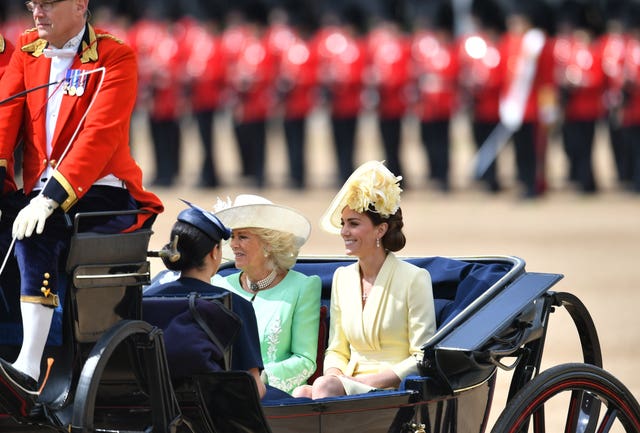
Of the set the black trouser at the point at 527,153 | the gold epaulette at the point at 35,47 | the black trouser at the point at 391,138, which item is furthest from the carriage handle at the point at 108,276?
the black trouser at the point at 391,138

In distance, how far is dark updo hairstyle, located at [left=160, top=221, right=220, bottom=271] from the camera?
3.86 meters

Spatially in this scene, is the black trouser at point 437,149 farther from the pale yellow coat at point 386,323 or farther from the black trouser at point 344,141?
the pale yellow coat at point 386,323

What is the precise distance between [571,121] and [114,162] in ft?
37.3

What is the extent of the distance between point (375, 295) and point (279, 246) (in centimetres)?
36

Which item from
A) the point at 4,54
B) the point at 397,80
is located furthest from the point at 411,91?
the point at 4,54

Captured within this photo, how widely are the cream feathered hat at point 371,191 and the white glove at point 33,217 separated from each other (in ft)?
3.42

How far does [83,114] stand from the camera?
3910 mm

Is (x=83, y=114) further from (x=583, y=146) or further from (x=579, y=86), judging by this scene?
(x=583, y=146)

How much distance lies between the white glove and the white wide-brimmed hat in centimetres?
97

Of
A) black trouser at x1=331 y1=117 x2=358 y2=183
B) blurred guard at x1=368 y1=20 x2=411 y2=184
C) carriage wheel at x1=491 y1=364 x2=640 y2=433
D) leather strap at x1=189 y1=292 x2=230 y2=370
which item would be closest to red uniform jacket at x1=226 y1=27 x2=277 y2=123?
black trouser at x1=331 y1=117 x2=358 y2=183

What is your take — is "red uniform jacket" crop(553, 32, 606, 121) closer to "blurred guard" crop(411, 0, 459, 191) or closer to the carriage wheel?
"blurred guard" crop(411, 0, 459, 191)

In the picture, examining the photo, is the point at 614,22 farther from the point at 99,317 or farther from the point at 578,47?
the point at 99,317

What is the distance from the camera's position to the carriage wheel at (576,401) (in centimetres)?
411

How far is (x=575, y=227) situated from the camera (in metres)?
12.7
